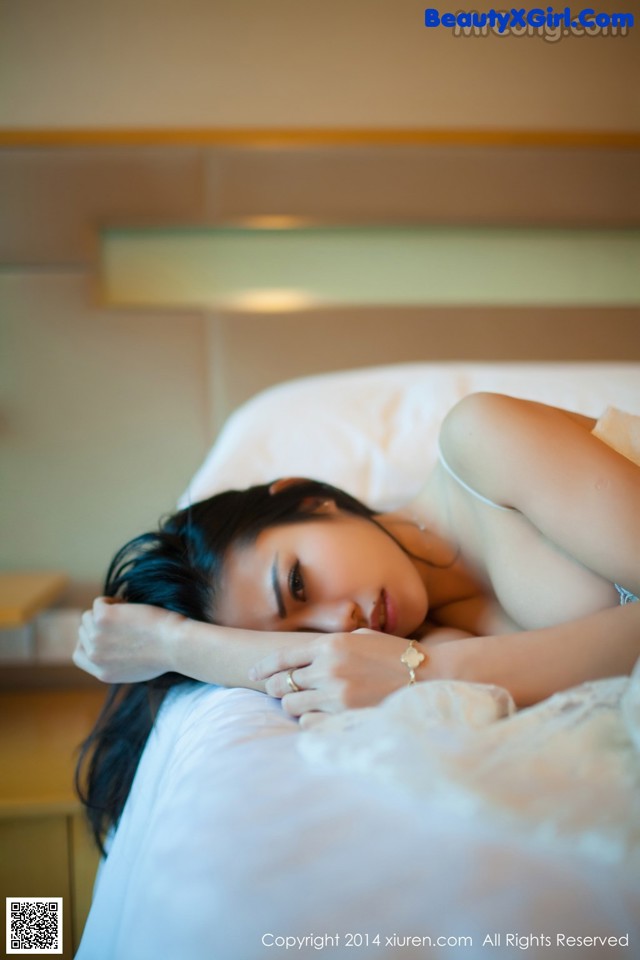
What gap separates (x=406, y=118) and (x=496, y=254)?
0.34 metres

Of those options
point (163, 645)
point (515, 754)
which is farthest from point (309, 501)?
point (515, 754)

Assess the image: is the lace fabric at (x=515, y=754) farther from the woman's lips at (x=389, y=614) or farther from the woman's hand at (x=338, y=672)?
the woman's lips at (x=389, y=614)

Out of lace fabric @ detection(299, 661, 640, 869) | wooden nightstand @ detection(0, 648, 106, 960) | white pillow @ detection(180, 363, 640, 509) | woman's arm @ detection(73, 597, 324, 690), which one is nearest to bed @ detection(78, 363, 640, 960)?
lace fabric @ detection(299, 661, 640, 869)

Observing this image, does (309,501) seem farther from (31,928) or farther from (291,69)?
(291,69)

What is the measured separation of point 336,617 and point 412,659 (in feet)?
0.43

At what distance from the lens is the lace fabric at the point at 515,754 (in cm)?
45

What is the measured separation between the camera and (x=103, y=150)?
1.55 meters

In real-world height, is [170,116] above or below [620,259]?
above

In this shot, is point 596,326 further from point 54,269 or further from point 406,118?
point 54,269

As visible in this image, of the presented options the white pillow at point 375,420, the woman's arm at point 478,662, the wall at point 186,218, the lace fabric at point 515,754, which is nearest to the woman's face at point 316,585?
the woman's arm at point 478,662

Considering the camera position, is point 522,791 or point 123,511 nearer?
point 522,791

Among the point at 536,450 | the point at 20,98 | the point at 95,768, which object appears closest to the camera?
the point at 536,450

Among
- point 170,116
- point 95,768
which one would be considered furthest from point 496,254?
point 95,768

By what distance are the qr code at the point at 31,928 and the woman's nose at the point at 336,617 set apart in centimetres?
44
